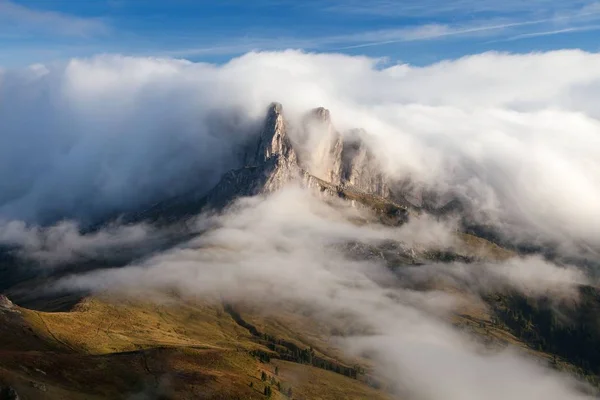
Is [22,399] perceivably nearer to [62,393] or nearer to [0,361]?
[62,393]

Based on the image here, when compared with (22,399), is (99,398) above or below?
below

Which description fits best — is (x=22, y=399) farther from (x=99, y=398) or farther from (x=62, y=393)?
(x=99, y=398)

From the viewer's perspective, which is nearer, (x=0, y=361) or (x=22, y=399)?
(x=22, y=399)

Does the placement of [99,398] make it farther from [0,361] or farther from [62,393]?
[0,361]

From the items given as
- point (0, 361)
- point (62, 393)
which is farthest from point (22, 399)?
point (0, 361)

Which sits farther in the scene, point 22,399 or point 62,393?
point 62,393

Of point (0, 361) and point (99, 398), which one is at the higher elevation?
point (0, 361)

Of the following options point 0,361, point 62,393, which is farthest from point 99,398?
point 0,361
